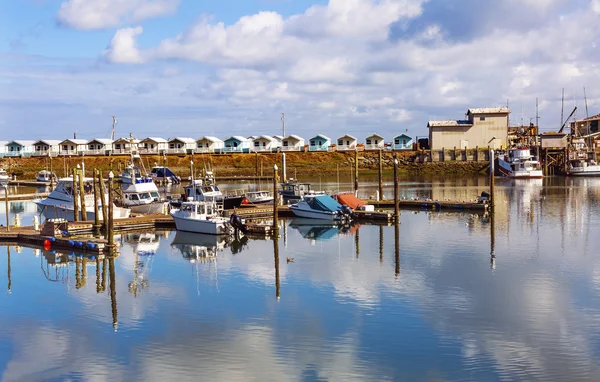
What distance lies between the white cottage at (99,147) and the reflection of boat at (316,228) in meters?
82.5

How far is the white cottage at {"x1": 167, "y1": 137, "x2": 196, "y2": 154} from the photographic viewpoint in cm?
12862

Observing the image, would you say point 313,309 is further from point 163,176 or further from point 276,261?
point 163,176

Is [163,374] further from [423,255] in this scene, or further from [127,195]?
[127,195]

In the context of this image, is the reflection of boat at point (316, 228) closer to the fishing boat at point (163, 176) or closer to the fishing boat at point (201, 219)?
the fishing boat at point (201, 219)

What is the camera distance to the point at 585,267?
1400 inches

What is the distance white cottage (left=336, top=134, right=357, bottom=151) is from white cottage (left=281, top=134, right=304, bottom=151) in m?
7.22

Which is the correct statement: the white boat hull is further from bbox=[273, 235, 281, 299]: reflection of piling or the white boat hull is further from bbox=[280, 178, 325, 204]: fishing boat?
bbox=[280, 178, 325, 204]: fishing boat

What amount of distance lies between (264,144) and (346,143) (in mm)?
16123

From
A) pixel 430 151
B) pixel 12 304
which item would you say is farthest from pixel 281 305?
pixel 430 151

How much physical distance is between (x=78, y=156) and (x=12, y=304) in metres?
103

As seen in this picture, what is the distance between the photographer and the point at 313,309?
27.9 metres

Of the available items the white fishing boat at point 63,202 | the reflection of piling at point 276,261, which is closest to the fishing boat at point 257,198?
the white fishing boat at point 63,202

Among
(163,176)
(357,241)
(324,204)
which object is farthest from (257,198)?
(163,176)

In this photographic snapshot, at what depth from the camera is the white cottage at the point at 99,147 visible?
130m
